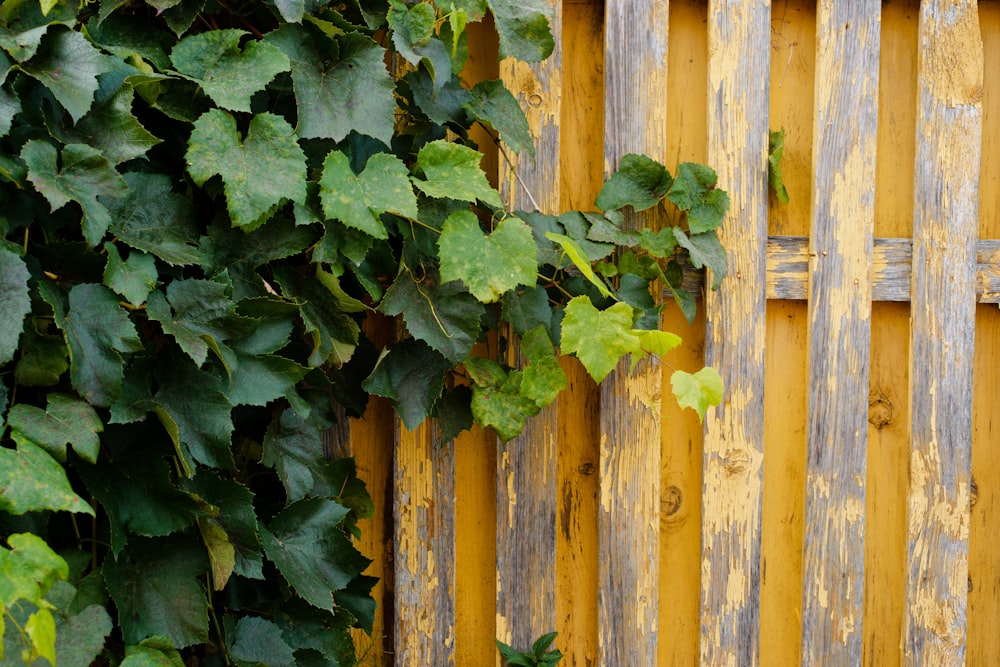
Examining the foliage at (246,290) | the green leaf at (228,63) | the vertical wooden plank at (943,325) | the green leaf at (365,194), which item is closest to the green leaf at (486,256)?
the foliage at (246,290)

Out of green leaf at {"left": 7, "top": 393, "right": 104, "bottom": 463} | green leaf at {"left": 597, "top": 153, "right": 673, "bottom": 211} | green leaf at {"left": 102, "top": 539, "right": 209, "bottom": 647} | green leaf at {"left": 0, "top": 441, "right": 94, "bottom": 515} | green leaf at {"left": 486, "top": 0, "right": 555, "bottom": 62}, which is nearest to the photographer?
green leaf at {"left": 0, "top": 441, "right": 94, "bottom": 515}

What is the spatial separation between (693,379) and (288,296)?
760mm

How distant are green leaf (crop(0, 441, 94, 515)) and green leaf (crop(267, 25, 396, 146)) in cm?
63

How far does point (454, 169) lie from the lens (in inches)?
59.0

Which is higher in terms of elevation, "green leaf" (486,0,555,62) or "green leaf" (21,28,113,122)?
"green leaf" (486,0,555,62)

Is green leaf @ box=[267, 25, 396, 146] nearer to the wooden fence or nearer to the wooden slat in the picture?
the wooden fence

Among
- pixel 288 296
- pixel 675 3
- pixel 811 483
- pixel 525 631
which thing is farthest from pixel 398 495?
pixel 675 3

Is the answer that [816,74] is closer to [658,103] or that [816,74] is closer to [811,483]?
[658,103]

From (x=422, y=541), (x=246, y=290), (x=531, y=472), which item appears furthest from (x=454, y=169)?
(x=422, y=541)

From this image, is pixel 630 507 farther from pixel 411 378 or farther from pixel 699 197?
pixel 699 197

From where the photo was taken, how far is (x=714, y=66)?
178 centimetres

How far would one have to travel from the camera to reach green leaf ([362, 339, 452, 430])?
62.8 inches

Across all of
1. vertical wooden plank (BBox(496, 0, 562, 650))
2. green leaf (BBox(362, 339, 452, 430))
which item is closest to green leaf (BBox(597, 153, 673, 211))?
vertical wooden plank (BBox(496, 0, 562, 650))

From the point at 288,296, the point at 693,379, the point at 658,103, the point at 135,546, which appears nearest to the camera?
the point at 135,546
